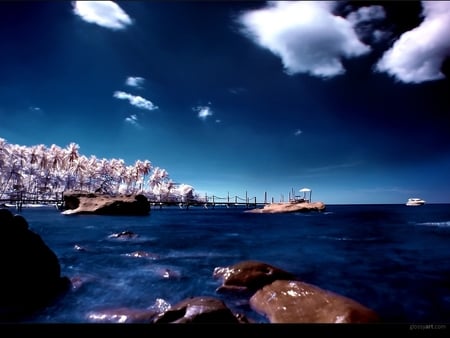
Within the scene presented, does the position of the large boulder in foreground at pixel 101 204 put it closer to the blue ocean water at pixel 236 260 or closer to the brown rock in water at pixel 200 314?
the blue ocean water at pixel 236 260

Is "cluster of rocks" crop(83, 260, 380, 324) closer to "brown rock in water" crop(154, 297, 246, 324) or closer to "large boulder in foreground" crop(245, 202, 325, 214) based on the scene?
"brown rock in water" crop(154, 297, 246, 324)

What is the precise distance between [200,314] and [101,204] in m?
44.6

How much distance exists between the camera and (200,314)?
4941 millimetres

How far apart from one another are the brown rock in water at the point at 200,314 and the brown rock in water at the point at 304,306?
982mm

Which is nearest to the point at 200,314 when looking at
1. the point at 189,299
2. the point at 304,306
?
the point at 189,299

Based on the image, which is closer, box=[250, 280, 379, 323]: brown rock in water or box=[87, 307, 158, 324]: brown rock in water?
box=[250, 280, 379, 323]: brown rock in water

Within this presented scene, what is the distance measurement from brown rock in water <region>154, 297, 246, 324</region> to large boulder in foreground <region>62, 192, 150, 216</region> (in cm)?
4359

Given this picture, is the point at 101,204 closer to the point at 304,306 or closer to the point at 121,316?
the point at 121,316

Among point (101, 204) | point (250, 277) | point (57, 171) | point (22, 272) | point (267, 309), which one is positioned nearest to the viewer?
point (267, 309)

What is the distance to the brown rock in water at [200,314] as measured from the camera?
4898 millimetres

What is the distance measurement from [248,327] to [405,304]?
5124mm

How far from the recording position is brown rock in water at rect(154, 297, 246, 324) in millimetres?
4898

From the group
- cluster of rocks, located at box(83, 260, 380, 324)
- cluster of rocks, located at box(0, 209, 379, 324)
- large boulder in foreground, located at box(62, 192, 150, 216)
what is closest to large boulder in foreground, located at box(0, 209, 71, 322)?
cluster of rocks, located at box(0, 209, 379, 324)

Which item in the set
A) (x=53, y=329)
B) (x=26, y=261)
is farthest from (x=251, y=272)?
(x=26, y=261)
